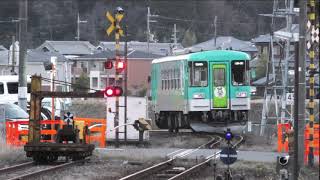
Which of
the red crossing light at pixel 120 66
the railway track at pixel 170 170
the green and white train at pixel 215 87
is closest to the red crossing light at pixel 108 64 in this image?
the red crossing light at pixel 120 66

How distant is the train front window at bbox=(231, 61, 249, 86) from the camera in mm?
27656

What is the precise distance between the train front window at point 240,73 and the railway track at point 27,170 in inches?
431

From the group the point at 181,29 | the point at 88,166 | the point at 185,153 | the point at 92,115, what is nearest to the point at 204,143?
the point at 185,153

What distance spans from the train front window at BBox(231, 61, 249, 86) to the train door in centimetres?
31

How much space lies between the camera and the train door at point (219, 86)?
90.5 ft

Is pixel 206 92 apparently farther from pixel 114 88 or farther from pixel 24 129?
pixel 114 88

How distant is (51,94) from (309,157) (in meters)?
5.97

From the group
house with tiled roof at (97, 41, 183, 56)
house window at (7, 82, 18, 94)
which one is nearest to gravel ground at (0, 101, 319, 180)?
house window at (7, 82, 18, 94)

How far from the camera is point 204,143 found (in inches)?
938

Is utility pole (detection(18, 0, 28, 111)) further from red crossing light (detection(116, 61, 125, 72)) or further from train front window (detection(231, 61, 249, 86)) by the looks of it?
train front window (detection(231, 61, 249, 86))

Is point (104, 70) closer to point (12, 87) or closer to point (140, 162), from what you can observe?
point (12, 87)

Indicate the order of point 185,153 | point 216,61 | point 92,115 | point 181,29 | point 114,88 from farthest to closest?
1. point 181,29
2. point 92,115
3. point 216,61
4. point 185,153
5. point 114,88

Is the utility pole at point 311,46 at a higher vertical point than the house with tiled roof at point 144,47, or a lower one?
lower

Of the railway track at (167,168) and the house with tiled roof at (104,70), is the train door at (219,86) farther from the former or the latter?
the house with tiled roof at (104,70)
